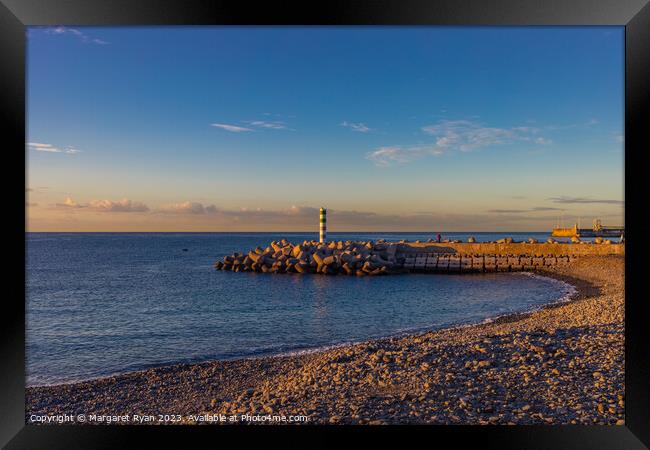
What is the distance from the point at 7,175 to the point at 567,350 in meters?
6.82

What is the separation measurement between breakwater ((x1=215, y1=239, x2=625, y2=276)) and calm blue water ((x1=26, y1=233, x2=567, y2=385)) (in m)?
1.57

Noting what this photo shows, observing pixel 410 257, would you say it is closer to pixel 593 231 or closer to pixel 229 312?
pixel 229 312

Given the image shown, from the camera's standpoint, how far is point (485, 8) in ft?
9.70

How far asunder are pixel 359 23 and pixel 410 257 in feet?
79.8

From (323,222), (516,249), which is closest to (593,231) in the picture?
(516,249)

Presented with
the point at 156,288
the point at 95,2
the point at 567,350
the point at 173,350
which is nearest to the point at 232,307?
the point at 173,350

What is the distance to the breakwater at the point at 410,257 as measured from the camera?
2350 centimetres

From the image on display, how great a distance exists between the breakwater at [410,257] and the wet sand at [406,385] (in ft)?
53.1

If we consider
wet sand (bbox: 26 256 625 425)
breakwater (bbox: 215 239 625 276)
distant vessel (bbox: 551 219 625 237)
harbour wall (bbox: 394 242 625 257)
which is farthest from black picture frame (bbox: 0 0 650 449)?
distant vessel (bbox: 551 219 625 237)

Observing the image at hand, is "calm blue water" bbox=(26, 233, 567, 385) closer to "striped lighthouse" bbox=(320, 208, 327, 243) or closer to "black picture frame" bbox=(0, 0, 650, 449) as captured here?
"black picture frame" bbox=(0, 0, 650, 449)

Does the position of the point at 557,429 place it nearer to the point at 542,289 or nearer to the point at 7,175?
the point at 7,175

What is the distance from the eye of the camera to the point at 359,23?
3.05 metres

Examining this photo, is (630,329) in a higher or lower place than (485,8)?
lower

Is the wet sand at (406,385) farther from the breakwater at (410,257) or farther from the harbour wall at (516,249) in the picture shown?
the harbour wall at (516,249)
